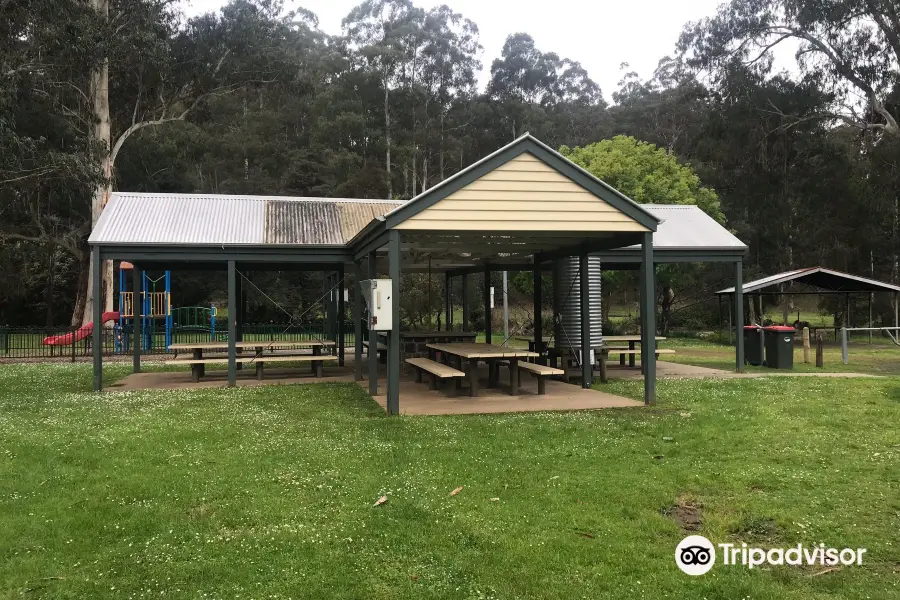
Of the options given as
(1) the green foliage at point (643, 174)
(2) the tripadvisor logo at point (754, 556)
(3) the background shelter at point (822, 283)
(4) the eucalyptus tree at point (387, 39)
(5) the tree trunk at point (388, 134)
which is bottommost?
(2) the tripadvisor logo at point (754, 556)

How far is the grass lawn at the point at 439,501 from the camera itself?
3.61m

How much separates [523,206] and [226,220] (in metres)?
7.10

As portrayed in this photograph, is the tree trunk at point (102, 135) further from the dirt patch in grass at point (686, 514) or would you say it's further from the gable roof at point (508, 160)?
the dirt patch in grass at point (686, 514)

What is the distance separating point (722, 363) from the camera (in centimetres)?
1598

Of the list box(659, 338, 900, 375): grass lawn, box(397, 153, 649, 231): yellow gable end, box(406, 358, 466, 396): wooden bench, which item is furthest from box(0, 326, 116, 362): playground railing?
box(659, 338, 900, 375): grass lawn

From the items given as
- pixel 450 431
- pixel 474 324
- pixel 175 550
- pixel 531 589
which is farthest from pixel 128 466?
pixel 474 324

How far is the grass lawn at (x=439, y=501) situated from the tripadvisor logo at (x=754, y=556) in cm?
8

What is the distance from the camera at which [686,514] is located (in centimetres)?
464

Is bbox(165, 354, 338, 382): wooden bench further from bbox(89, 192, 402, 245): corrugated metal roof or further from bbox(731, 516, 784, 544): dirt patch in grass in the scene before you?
bbox(731, 516, 784, 544): dirt patch in grass

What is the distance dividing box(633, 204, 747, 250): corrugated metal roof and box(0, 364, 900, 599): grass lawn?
18.2ft

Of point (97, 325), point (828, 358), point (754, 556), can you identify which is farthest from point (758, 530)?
point (828, 358)

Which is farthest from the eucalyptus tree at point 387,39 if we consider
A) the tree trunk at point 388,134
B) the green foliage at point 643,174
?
the green foliage at point 643,174

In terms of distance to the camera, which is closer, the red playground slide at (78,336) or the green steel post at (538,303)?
the green steel post at (538,303)

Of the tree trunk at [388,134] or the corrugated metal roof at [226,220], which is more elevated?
the tree trunk at [388,134]
